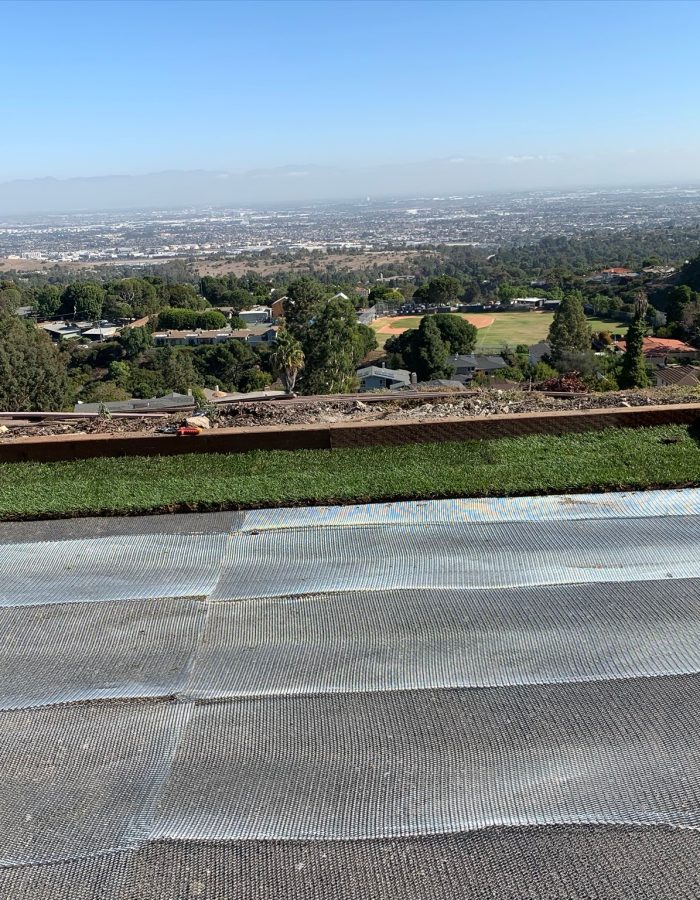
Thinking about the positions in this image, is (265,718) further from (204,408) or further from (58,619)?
(204,408)

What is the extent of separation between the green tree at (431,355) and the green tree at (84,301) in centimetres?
3627

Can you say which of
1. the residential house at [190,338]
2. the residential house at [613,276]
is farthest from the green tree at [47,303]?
the residential house at [613,276]

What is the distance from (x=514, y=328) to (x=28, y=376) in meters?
36.7

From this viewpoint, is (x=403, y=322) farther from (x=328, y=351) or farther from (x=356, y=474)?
(x=356, y=474)

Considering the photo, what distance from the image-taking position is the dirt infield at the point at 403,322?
50.1 meters

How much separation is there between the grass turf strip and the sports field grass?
36.9 m

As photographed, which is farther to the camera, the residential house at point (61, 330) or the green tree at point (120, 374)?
the residential house at point (61, 330)

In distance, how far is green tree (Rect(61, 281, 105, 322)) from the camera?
204 ft

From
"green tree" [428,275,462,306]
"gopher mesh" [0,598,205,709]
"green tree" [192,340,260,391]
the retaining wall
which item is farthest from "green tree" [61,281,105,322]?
"gopher mesh" [0,598,205,709]

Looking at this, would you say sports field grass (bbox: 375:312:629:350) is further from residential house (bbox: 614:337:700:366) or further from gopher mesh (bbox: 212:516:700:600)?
gopher mesh (bbox: 212:516:700:600)

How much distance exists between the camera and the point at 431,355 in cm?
3519

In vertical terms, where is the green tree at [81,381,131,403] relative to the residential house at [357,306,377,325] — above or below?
above

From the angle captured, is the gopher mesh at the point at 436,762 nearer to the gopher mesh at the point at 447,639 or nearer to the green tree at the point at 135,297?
the gopher mesh at the point at 447,639

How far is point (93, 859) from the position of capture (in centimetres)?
254
